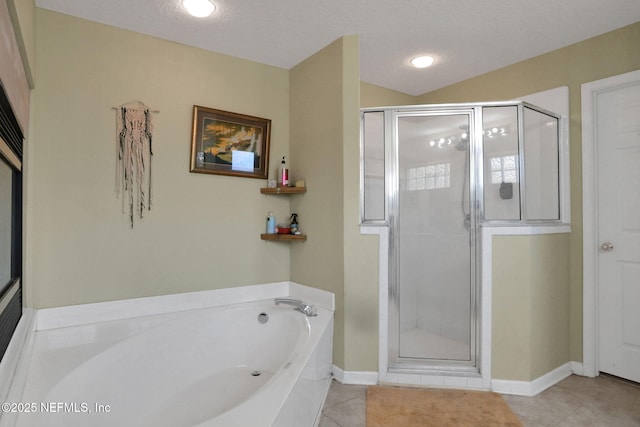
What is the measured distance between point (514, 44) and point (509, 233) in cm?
141

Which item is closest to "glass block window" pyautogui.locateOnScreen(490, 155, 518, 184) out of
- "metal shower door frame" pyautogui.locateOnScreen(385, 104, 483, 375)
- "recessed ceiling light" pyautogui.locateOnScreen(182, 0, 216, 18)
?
"metal shower door frame" pyautogui.locateOnScreen(385, 104, 483, 375)

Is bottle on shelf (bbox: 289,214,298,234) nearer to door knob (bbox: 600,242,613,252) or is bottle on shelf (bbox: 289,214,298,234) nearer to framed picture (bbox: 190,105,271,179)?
framed picture (bbox: 190,105,271,179)

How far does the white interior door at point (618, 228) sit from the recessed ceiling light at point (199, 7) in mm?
2724

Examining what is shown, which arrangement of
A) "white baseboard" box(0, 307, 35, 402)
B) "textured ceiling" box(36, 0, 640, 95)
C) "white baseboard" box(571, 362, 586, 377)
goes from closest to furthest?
"white baseboard" box(0, 307, 35, 402)
"textured ceiling" box(36, 0, 640, 95)
"white baseboard" box(571, 362, 586, 377)

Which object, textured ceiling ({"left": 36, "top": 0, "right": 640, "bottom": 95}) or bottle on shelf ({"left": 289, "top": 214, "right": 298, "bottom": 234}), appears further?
bottle on shelf ({"left": 289, "top": 214, "right": 298, "bottom": 234})

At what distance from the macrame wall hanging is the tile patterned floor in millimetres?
1806

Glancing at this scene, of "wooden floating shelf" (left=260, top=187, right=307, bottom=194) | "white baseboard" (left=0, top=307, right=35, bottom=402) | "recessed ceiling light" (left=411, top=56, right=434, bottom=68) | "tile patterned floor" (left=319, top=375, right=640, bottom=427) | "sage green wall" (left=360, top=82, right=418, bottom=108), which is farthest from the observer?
"sage green wall" (left=360, top=82, right=418, bottom=108)

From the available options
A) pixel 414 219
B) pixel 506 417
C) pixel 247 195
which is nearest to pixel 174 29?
pixel 247 195

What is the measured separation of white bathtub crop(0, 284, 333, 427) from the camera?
4.50ft

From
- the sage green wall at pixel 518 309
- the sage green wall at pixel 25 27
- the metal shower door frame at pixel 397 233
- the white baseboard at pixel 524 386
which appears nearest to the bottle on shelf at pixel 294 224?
the metal shower door frame at pixel 397 233

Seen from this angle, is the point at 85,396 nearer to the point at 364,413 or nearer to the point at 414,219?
the point at 364,413

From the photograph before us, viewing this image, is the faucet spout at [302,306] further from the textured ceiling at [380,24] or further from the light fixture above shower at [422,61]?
the light fixture above shower at [422,61]

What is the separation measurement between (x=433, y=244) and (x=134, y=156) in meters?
2.17

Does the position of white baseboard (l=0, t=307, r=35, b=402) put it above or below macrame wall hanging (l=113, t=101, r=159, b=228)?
below
